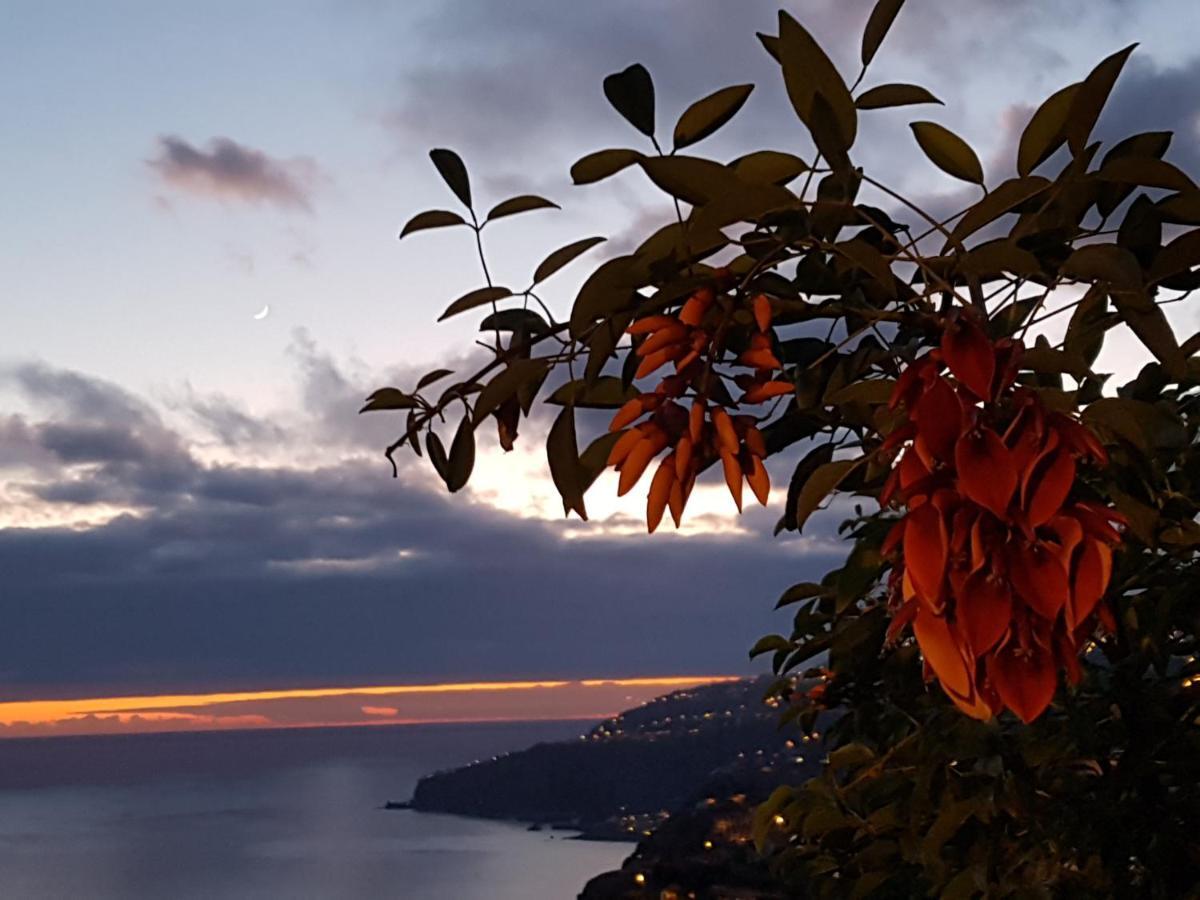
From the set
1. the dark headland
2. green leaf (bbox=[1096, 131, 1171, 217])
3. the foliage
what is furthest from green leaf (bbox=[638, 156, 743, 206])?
the dark headland

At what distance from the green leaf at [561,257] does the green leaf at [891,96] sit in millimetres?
289

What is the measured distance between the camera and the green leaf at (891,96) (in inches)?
43.9

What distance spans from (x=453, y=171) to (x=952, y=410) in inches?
33.9

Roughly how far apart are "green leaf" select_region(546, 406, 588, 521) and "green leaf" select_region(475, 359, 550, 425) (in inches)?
1.8

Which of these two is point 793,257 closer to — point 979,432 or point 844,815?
point 979,432

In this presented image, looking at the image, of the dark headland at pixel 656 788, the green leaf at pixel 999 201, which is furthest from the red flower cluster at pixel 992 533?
the dark headland at pixel 656 788

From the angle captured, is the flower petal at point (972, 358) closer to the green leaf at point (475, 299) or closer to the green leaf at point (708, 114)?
the green leaf at point (708, 114)

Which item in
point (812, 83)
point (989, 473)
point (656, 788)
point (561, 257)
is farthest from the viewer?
point (656, 788)

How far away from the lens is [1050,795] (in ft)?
8.07

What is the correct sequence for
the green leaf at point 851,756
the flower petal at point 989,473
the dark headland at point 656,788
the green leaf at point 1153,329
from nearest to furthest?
1. the flower petal at point 989,473
2. the green leaf at point 1153,329
3. the green leaf at point 851,756
4. the dark headland at point 656,788

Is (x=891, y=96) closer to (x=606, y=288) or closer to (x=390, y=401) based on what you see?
(x=606, y=288)

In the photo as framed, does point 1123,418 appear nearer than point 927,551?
No

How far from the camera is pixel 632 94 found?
3.73ft

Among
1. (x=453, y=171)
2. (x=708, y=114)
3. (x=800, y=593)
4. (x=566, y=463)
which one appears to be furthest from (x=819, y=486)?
(x=800, y=593)
